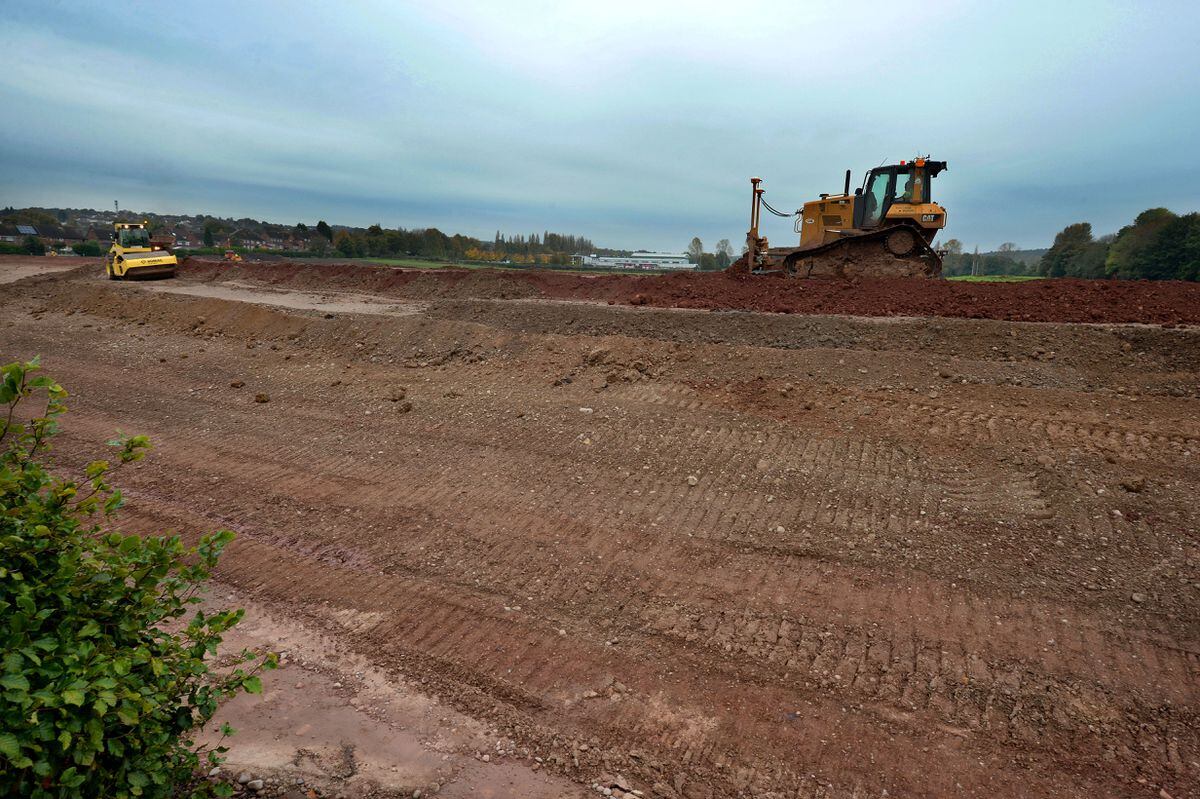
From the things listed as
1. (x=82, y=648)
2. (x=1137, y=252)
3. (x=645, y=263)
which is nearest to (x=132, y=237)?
(x=645, y=263)

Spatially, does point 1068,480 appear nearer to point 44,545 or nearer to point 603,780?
point 603,780

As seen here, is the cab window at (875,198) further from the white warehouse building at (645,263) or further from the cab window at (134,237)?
the cab window at (134,237)

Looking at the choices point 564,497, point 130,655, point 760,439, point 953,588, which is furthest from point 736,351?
point 130,655

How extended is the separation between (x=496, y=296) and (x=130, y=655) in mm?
18031

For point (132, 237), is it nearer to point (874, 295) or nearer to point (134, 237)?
point (134, 237)

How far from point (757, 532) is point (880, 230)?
13.0 meters

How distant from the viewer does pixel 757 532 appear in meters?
5.78

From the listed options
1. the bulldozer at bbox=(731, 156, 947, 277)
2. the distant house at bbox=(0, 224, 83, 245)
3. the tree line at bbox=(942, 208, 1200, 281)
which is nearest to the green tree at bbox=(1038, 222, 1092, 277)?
the tree line at bbox=(942, 208, 1200, 281)

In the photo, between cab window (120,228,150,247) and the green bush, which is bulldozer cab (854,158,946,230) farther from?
cab window (120,228,150,247)

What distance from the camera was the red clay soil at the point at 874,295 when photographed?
439 inches

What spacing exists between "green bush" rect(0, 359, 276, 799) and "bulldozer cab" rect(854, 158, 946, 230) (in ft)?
57.4

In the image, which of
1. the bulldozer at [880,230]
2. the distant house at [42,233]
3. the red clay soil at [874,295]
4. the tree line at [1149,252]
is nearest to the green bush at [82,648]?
the red clay soil at [874,295]

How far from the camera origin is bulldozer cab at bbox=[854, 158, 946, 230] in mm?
16188

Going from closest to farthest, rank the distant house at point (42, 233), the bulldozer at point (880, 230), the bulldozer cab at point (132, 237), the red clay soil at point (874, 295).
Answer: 1. the red clay soil at point (874, 295)
2. the bulldozer at point (880, 230)
3. the bulldozer cab at point (132, 237)
4. the distant house at point (42, 233)
